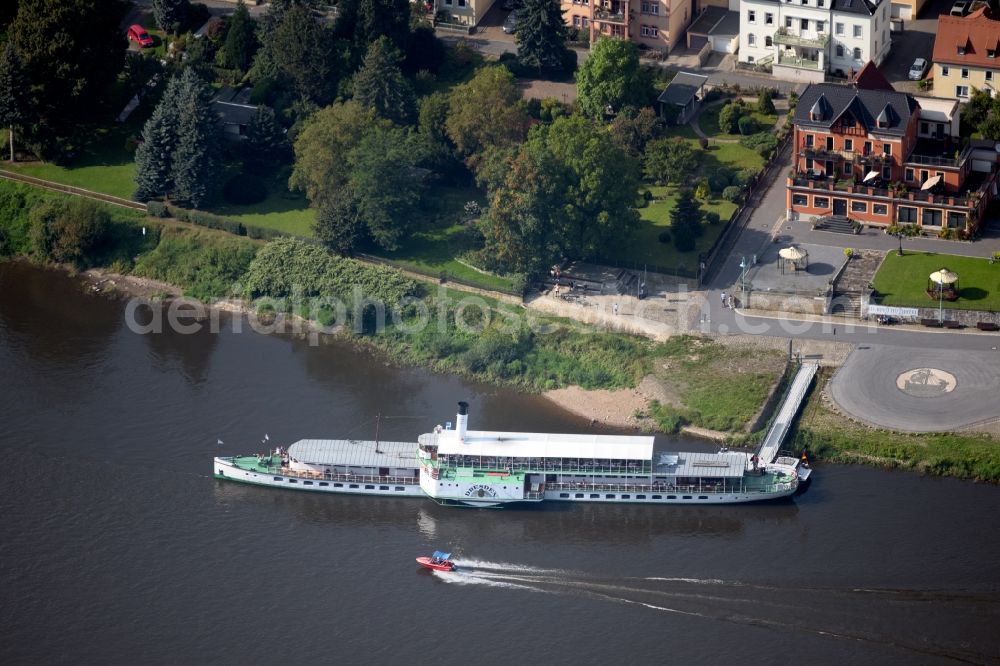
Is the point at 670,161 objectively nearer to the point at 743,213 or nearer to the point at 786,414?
the point at 743,213

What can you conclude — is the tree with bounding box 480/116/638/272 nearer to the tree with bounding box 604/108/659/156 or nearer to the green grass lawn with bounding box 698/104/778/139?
the tree with bounding box 604/108/659/156

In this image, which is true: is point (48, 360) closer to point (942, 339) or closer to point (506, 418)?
point (506, 418)

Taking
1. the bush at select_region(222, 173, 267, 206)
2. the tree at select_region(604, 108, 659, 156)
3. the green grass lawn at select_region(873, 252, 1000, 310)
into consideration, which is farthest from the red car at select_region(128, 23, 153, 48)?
the green grass lawn at select_region(873, 252, 1000, 310)

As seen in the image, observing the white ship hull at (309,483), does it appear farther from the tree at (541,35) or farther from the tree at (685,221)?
the tree at (541,35)

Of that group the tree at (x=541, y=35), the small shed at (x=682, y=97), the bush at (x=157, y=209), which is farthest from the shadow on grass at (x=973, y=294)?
the bush at (x=157, y=209)

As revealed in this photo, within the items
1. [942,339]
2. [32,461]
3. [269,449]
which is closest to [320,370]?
[269,449]

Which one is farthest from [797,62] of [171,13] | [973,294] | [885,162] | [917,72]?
[171,13]

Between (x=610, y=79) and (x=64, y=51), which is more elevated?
(x=64, y=51)
